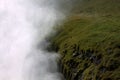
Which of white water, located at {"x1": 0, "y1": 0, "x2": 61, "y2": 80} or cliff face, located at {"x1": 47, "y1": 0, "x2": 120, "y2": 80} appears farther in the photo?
white water, located at {"x1": 0, "y1": 0, "x2": 61, "y2": 80}

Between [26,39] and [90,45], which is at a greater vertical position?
[26,39]

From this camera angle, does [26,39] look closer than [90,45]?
No

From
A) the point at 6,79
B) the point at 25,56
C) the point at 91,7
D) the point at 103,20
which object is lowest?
the point at 6,79

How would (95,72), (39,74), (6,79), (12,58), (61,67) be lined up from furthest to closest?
1. (12,58)
2. (6,79)
3. (39,74)
4. (61,67)
5. (95,72)

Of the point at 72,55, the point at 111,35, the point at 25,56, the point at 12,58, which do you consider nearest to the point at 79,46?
the point at 72,55

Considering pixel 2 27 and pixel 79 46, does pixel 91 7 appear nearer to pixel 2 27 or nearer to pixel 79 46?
pixel 2 27
